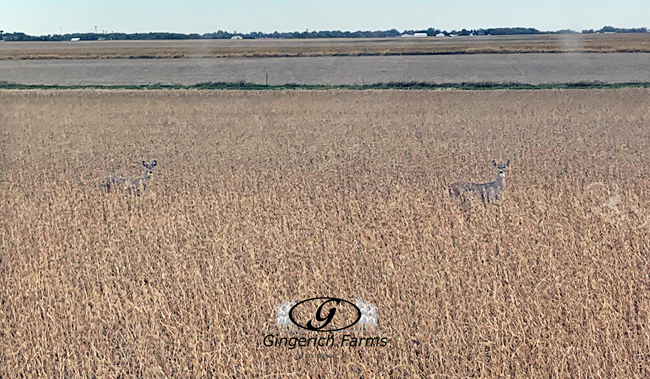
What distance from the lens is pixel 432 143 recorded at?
63.3 ft

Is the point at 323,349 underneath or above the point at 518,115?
underneath

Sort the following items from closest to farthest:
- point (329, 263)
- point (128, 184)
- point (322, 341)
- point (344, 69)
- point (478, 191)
Answer: point (322, 341) → point (329, 263) → point (478, 191) → point (128, 184) → point (344, 69)

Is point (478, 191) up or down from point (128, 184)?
down

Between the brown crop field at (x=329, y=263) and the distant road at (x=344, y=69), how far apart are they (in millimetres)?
33441

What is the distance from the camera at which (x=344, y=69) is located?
5897 cm

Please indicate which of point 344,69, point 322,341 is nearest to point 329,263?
point 322,341

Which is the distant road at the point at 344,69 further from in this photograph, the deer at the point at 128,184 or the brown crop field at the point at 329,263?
the deer at the point at 128,184

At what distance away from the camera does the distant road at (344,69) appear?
4972 centimetres

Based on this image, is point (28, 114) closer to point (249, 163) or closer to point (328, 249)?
point (249, 163)

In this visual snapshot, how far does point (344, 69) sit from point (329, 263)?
52.5 m

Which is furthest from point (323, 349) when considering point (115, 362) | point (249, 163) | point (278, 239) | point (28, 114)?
point (28, 114)

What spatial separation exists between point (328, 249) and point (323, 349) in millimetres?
2510

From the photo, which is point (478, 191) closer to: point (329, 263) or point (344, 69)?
point (329, 263)

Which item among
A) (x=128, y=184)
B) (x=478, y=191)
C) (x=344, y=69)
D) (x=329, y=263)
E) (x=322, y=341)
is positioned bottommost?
(x=322, y=341)
